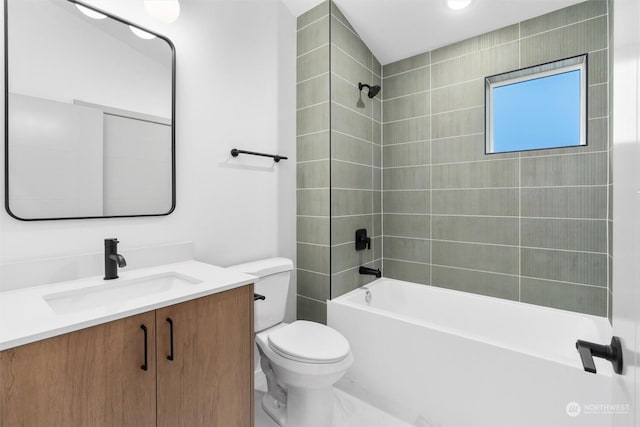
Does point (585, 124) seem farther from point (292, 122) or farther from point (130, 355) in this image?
point (130, 355)

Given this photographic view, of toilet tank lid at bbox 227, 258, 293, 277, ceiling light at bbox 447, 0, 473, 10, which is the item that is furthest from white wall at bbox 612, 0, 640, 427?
ceiling light at bbox 447, 0, 473, 10

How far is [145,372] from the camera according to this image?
98 cm

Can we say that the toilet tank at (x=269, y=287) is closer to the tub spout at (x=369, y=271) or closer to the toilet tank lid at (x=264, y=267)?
the toilet tank lid at (x=264, y=267)

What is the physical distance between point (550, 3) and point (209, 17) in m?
2.10

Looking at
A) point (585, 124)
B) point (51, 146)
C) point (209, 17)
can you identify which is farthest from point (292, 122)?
point (585, 124)

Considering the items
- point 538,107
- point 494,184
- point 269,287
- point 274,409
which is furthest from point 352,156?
point 274,409

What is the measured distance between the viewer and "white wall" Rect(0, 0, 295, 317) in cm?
139

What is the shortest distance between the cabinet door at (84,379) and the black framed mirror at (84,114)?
64 centimetres

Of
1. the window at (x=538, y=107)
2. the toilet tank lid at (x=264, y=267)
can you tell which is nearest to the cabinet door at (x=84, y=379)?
the toilet tank lid at (x=264, y=267)

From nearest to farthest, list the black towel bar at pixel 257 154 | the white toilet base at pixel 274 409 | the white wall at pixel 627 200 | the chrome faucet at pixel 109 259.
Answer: the white wall at pixel 627 200, the chrome faucet at pixel 109 259, the white toilet base at pixel 274 409, the black towel bar at pixel 257 154

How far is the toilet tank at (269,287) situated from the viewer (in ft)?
5.66

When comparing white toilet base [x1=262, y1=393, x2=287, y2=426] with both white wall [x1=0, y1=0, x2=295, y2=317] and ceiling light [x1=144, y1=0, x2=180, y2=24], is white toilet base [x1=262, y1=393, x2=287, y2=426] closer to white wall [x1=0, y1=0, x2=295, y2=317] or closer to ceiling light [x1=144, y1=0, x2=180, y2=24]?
white wall [x1=0, y1=0, x2=295, y2=317]

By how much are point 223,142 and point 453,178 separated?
170cm

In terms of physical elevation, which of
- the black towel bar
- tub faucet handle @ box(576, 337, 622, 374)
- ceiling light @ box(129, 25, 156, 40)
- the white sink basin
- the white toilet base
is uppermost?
ceiling light @ box(129, 25, 156, 40)
